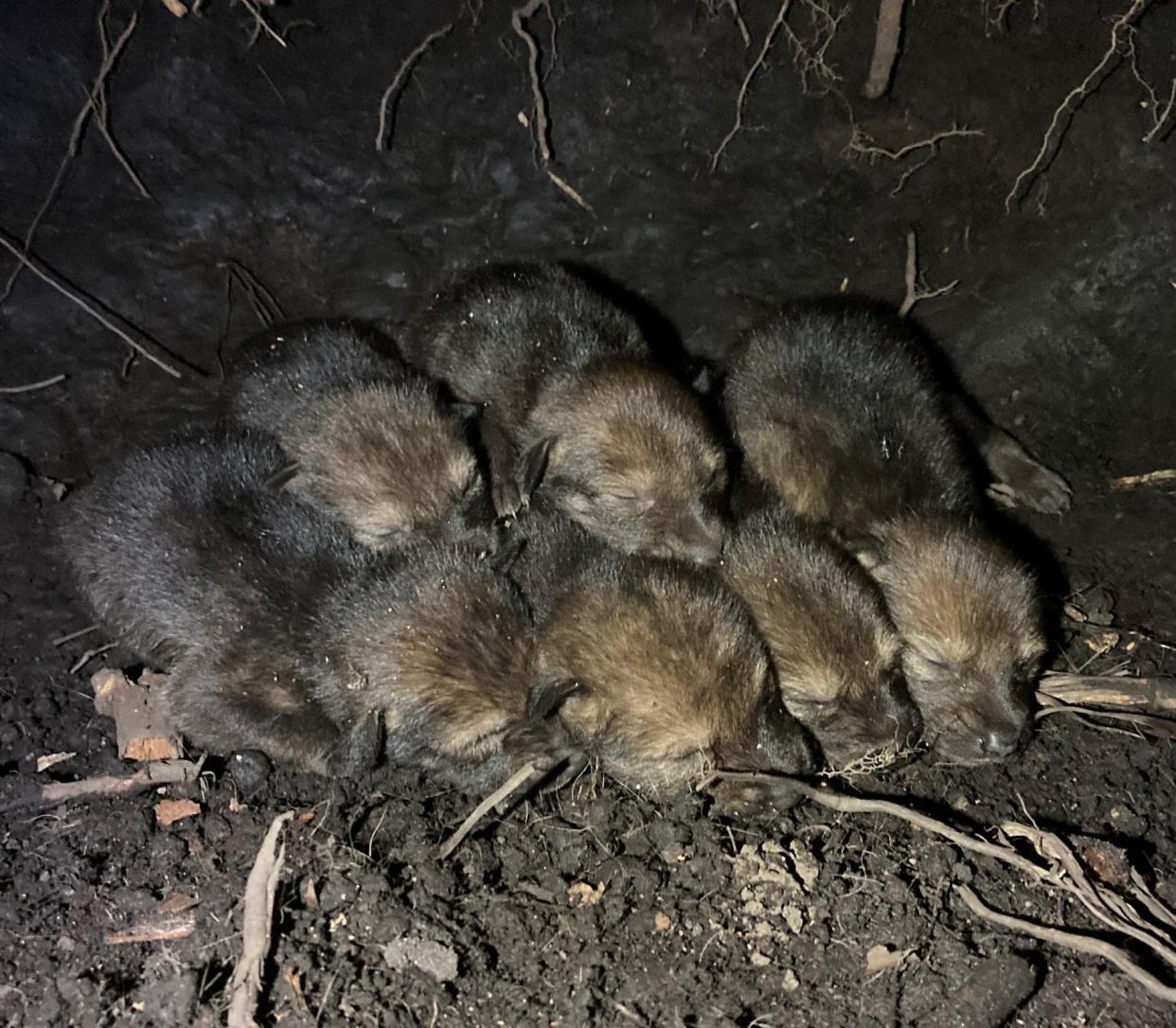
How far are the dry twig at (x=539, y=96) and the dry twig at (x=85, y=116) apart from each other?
167 centimetres

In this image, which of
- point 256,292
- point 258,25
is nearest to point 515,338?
point 256,292

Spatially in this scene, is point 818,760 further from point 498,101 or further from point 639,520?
point 498,101

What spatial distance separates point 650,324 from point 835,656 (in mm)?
2716

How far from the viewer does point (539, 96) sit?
4957 millimetres

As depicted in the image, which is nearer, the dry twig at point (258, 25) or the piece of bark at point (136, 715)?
the piece of bark at point (136, 715)

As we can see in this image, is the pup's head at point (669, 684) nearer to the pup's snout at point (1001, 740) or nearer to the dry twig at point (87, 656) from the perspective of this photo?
the pup's snout at point (1001, 740)

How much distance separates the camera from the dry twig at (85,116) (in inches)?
176

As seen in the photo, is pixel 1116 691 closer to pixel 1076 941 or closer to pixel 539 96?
pixel 1076 941

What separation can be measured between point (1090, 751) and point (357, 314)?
4063 mm

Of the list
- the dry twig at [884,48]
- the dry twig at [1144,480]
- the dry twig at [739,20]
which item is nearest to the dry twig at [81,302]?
the dry twig at [739,20]

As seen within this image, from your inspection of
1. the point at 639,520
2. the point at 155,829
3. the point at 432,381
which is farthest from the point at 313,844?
the point at 432,381

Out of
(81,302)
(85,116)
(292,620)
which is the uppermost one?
(85,116)

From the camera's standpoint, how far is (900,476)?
182 inches

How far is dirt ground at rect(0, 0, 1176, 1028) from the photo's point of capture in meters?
3.24
